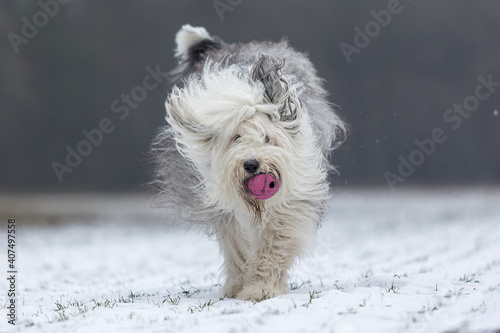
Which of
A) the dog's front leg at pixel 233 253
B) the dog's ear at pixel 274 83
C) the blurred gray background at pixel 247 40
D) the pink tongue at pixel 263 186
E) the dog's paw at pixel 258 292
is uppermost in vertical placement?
the blurred gray background at pixel 247 40

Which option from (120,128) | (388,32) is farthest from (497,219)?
(120,128)

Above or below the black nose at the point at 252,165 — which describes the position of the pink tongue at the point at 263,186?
below

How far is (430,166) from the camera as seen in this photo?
864 inches

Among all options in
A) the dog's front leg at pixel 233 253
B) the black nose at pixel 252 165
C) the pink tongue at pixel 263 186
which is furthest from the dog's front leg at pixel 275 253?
the black nose at pixel 252 165

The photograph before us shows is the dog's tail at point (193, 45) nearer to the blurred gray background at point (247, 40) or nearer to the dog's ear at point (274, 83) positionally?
the dog's ear at point (274, 83)

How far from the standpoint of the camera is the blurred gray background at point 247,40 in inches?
864

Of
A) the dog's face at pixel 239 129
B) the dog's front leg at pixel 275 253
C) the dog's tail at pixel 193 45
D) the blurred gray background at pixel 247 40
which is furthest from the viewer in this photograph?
the blurred gray background at pixel 247 40

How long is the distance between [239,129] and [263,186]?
18.8 inches

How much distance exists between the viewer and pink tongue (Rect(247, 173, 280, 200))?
4941 millimetres

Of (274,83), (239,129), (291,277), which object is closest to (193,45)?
(274,83)

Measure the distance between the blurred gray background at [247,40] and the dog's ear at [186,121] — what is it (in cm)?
Answer: 1578

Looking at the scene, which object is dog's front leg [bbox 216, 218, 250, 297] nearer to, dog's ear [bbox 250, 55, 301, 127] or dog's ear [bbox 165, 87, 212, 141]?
dog's ear [bbox 165, 87, 212, 141]

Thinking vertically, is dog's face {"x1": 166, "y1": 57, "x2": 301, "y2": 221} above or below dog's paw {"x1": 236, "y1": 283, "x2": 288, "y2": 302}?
above

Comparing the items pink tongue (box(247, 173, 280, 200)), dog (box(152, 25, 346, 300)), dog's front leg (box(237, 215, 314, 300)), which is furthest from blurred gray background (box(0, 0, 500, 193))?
pink tongue (box(247, 173, 280, 200))
